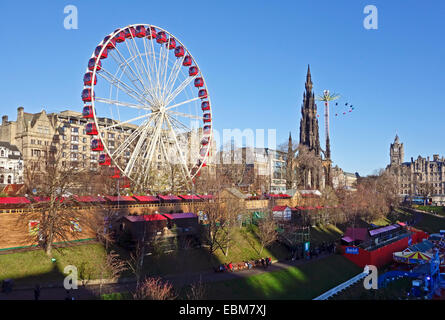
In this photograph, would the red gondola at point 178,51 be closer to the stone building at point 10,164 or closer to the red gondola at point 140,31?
the red gondola at point 140,31

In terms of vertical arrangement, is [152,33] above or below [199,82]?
above

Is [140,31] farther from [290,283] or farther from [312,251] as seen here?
[312,251]

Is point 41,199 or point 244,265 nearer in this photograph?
point 41,199

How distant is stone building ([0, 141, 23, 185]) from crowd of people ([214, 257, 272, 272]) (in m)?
58.9

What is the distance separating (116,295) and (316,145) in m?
103

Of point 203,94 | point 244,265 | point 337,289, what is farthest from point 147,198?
point 337,289

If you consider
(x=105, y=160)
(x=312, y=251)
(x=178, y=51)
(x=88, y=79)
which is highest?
(x=178, y=51)

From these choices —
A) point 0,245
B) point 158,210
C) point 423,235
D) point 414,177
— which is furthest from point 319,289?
point 414,177

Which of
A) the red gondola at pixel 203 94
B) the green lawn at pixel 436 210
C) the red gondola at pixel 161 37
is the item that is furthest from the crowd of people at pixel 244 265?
the green lawn at pixel 436 210

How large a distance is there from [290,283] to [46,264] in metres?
22.3

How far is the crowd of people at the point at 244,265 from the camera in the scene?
131ft

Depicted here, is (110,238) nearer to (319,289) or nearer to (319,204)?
(319,289)

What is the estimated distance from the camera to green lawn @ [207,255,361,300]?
35.1m

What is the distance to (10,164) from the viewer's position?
84.6m
